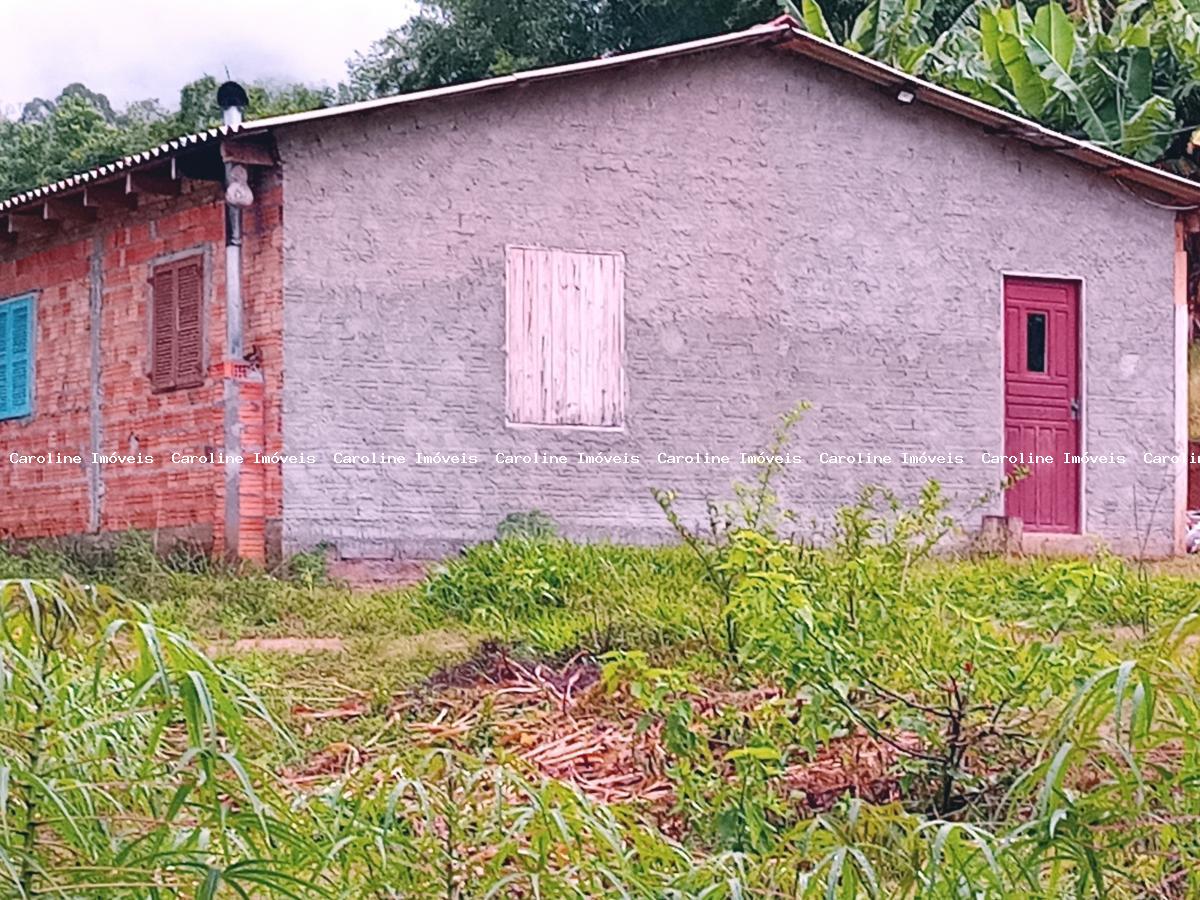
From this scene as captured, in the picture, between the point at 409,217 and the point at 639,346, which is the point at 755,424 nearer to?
the point at 639,346

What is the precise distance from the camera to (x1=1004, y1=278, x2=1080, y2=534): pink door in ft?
46.1

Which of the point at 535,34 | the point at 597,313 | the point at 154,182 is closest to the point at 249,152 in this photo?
the point at 154,182

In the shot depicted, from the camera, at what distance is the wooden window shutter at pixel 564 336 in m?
12.7

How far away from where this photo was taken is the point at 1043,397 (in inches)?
558

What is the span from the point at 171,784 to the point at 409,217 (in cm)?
918

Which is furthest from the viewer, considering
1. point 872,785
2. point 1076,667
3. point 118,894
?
point 872,785

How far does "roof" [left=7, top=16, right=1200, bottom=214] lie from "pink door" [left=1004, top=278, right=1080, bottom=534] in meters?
1.01

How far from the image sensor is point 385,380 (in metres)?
12.3

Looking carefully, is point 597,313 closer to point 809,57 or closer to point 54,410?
point 809,57

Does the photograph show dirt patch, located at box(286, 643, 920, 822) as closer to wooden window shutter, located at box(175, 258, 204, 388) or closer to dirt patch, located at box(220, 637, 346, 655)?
dirt patch, located at box(220, 637, 346, 655)

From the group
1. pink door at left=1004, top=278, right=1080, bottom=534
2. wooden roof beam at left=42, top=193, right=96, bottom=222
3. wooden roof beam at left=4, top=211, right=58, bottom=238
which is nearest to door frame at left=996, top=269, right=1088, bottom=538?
pink door at left=1004, top=278, right=1080, bottom=534

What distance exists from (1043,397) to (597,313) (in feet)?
12.0

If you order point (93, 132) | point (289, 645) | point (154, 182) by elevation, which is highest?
point (93, 132)

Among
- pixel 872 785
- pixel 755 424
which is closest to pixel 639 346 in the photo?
pixel 755 424
